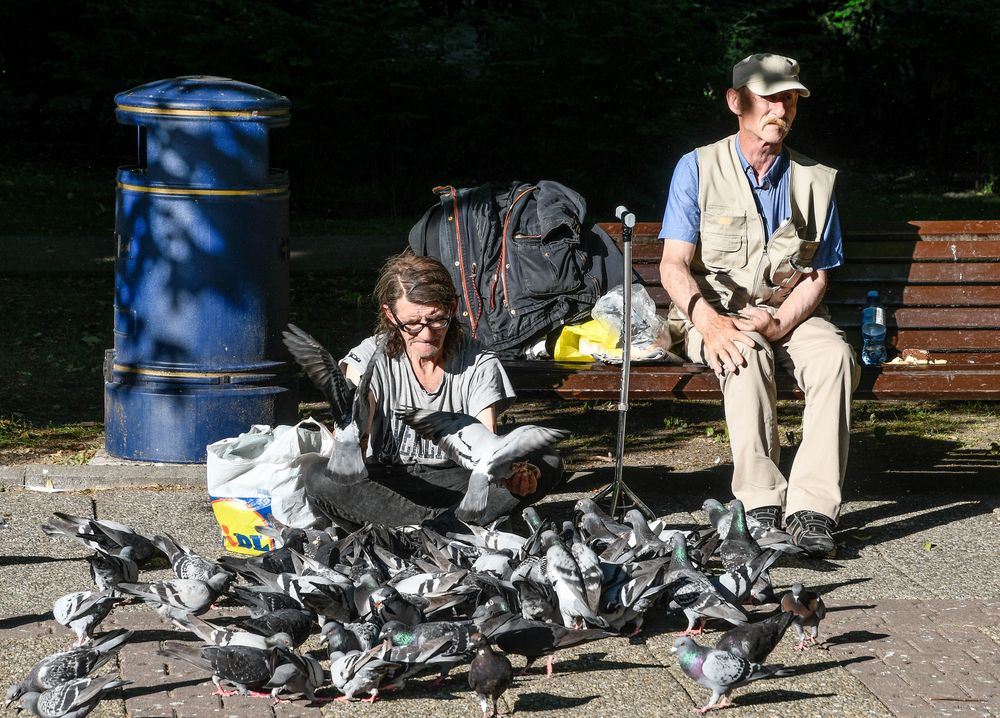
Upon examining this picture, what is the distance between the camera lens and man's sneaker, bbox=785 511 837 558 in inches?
199

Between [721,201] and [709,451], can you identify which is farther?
[709,451]

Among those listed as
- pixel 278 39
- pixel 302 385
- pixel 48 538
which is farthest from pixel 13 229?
pixel 48 538

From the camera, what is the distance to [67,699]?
3463 mm

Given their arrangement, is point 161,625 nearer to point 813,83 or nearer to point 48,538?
point 48,538

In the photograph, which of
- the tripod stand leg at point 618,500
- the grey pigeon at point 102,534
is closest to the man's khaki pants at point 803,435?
the tripod stand leg at point 618,500

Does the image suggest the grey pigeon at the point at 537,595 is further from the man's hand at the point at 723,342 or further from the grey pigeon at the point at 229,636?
the man's hand at the point at 723,342

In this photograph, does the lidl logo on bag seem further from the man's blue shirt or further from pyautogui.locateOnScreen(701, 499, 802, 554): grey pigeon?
the man's blue shirt

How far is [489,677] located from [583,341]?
2545 mm

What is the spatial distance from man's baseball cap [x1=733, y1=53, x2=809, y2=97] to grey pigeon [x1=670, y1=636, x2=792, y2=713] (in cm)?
257

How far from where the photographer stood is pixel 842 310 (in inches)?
252

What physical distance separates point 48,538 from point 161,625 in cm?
114

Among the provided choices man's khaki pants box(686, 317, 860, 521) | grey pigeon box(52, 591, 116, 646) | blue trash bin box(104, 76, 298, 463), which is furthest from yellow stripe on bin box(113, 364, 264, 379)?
man's khaki pants box(686, 317, 860, 521)

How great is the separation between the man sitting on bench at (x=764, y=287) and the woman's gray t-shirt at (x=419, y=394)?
1.00m

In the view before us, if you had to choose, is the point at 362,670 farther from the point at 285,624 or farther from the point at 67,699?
the point at 67,699
